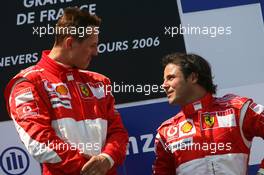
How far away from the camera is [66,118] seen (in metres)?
2.16

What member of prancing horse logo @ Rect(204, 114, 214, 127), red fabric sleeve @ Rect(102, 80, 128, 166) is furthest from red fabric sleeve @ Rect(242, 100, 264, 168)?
red fabric sleeve @ Rect(102, 80, 128, 166)

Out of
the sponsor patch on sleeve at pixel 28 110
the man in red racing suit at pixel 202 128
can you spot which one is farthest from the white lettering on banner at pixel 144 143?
the sponsor patch on sleeve at pixel 28 110

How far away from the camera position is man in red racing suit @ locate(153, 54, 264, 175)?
7.63 ft

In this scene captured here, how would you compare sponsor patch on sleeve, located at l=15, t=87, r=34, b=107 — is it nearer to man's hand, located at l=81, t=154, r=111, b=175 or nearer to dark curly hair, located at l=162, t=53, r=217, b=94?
man's hand, located at l=81, t=154, r=111, b=175

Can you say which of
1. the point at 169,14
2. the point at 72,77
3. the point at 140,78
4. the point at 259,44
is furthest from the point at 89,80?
the point at 259,44

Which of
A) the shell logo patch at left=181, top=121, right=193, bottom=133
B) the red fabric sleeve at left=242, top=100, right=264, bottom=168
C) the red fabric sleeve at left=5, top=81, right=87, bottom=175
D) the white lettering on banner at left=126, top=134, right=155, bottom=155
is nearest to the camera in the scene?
the red fabric sleeve at left=5, top=81, right=87, bottom=175

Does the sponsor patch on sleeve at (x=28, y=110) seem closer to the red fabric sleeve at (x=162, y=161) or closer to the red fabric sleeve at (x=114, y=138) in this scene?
the red fabric sleeve at (x=114, y=138)

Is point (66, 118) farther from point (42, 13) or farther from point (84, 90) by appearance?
point (42, 13)

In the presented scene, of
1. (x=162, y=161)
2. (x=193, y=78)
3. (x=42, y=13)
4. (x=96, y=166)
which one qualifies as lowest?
(x=162, y=161)

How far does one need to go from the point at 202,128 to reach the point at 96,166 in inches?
22.1

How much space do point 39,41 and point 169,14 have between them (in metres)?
0.75

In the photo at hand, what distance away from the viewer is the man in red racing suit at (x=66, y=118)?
2.06 m

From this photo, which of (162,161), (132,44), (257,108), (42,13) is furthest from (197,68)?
(42,13)

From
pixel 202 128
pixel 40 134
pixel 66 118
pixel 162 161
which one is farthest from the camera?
pixel 162 161
